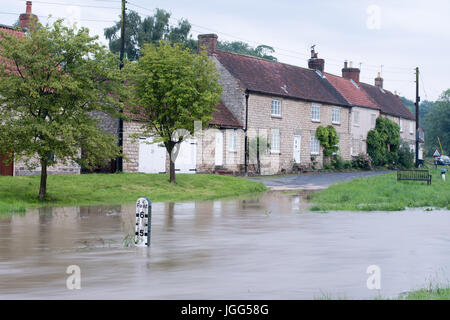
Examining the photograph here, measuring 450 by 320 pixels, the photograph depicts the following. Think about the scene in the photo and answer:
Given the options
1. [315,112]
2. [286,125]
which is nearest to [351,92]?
[315,112]

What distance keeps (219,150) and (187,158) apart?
2908 millimetres

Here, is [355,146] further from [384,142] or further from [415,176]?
[415,176]

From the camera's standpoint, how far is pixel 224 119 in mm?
42500

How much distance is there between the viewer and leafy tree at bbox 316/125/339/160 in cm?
5056

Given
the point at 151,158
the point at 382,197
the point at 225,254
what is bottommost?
the point at 225,254

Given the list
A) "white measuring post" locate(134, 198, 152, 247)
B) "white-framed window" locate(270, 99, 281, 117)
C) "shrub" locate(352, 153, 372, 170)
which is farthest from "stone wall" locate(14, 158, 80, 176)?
"shrub" locate(352, 153, 372, 170)

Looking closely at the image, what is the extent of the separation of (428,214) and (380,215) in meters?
1.61

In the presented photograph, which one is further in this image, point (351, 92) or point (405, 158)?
point (405, 158)

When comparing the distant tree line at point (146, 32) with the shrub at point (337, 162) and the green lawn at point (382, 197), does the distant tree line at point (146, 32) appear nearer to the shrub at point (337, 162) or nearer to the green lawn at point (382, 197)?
the shrub at point (337, 162)

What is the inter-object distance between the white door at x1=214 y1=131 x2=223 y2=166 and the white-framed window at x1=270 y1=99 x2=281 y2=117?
570 cm

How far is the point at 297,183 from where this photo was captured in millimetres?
→ 38250

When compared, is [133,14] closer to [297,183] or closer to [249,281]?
[297,183]

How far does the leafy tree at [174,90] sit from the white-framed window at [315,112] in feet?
→ 63.1

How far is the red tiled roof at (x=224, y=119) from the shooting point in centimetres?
4141
